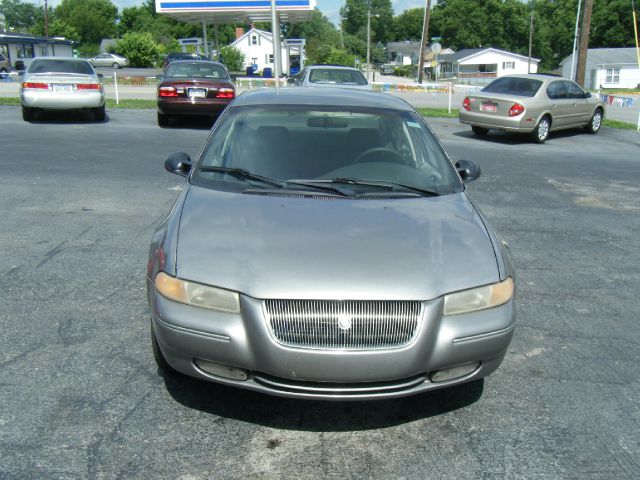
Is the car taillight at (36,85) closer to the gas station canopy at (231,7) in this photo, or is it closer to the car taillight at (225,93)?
the car taillight at (225,93)

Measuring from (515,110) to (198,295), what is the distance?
13535mm

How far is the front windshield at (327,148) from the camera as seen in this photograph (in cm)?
436

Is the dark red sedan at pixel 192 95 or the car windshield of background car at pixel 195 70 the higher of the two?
the car windshield of background car at pixel 195 70

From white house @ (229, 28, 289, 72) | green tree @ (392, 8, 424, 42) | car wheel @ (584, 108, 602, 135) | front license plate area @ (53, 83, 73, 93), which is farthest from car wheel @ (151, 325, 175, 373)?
green tree @ (392, 8, 424, 42)

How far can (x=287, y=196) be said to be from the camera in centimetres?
396

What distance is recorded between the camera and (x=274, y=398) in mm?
3607

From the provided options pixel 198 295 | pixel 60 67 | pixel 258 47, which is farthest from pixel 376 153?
pixel 258 47

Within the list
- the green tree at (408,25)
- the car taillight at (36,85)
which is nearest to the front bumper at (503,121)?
the car taillight at (36,85)

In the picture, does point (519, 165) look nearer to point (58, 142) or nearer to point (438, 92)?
point (58, 142)

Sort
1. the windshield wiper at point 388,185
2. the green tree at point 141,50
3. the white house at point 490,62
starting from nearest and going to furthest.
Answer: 1. the windshield wiper at point 388,185
2. the green tree at point 141,50
3. the white house at point 490,62

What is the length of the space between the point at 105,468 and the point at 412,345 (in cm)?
144

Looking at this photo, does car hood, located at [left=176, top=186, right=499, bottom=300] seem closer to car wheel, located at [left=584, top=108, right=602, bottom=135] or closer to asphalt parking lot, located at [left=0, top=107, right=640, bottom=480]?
asphalt parking lot, located at [left=0, top=107, right=640, bottom=480]

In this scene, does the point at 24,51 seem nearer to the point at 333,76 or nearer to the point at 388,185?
the point at 333,76

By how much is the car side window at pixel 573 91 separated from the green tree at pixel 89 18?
97.2 metres
